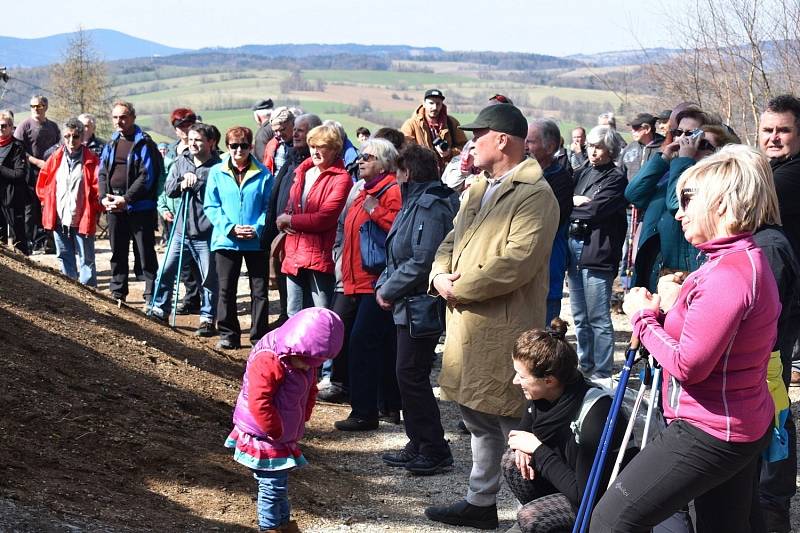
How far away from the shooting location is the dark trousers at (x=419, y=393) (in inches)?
256

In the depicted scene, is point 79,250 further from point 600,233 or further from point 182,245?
point 600,233

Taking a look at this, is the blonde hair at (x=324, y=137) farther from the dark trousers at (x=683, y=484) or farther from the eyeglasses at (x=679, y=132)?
the dark trousers at (x=683, y=484)

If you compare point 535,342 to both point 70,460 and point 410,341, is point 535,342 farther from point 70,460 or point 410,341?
point 70,460

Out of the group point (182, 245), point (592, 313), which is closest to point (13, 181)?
point (182, 245)

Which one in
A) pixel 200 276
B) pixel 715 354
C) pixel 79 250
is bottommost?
pixel 200 276

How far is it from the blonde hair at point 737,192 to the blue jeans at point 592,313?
198 inches

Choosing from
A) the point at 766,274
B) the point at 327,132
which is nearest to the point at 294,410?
the point at 766,274

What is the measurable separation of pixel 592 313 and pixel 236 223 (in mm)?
3408

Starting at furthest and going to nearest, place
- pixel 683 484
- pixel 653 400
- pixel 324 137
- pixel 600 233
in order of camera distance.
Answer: pixel 600 233 → pixel 324 137 → pixel 653 400 → pixel 683 484

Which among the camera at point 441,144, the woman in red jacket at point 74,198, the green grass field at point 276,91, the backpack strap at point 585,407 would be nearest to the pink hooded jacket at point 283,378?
the backpack strap at point 585,407

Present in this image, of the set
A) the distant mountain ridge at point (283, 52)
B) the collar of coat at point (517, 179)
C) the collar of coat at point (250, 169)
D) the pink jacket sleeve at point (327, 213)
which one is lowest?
the pink jacket sleeve at point (327, 213)

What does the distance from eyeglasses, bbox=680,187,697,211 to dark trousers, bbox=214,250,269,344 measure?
653 cm

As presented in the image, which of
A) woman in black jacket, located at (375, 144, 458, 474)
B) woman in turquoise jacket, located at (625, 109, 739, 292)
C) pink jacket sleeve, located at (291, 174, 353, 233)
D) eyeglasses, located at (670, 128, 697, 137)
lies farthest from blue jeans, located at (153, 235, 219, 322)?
eyeglasses, located at (670, 128, 697, 137)

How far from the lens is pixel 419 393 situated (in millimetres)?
6559
